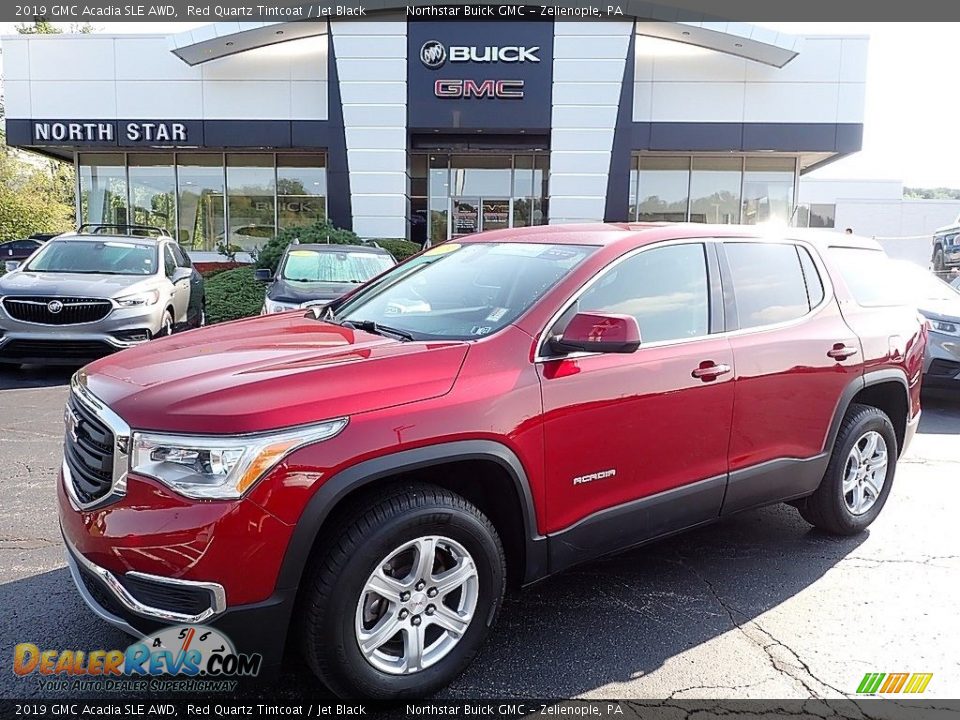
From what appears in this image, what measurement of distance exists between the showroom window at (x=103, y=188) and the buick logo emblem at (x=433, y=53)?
10.1 m

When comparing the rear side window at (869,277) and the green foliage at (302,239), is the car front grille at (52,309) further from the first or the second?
the rear side window at (869,277)

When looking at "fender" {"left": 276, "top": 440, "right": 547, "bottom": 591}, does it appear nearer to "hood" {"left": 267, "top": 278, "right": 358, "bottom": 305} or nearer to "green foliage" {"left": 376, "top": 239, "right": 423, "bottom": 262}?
"hood" {"left": 267, "top": 278, "right": 358, "bottom": 305}

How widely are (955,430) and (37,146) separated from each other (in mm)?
22109

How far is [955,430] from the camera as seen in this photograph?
7.38m

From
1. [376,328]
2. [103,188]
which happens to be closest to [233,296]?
[103,188]

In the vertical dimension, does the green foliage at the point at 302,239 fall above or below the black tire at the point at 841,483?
above

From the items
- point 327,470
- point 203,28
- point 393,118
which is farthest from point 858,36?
point 327,470

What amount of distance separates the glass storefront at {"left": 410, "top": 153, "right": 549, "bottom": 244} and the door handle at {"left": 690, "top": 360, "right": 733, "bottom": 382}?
18020 millimetres

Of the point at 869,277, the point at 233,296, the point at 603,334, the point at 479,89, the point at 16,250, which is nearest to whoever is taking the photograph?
the point at 603,334

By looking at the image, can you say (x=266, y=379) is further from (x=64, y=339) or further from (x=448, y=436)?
(x=64, y=339)

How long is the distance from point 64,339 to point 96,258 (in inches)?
73.7

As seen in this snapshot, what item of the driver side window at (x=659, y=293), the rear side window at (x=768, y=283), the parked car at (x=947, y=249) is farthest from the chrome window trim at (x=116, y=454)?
the parked car at (x=947, y=249)

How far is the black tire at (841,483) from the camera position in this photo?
4.18 metres

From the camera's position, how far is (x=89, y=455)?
262 cm
